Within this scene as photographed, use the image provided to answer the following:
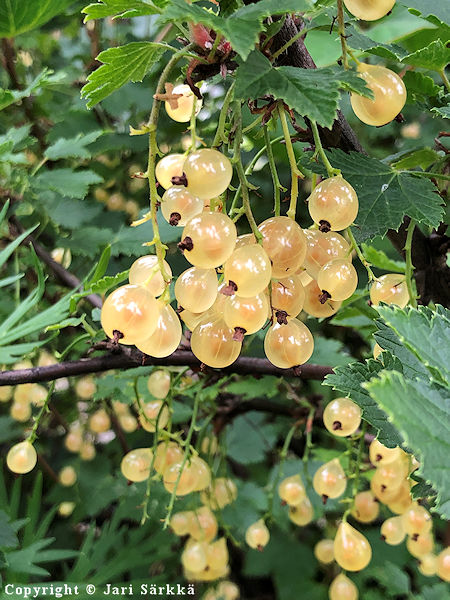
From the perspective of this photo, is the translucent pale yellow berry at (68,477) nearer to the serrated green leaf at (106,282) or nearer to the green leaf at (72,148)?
the green leaf at (72,148)

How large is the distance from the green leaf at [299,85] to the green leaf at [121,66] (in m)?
0.07

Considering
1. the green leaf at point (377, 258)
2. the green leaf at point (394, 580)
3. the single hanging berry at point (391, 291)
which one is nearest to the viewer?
the single hanging berry at point (391, 291)

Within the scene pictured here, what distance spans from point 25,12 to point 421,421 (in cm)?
82

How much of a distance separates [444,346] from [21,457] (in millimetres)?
503

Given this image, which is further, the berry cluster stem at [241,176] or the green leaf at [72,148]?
the green leaf at [72,148]

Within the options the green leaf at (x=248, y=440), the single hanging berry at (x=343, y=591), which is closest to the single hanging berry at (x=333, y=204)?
the single hanging berry at (x=343, y=591)

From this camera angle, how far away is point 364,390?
41 centimetres

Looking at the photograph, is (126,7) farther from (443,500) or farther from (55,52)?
(55,52)

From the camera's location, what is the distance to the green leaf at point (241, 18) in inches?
12.1

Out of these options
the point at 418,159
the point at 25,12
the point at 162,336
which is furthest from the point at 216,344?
the point at 25,12

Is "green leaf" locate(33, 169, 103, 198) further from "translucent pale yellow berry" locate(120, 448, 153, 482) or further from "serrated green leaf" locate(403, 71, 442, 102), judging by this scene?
"serrated green leaf" locate(403, 71, 442, 102)

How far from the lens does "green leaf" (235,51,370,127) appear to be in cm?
33

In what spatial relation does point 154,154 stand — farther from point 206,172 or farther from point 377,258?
point 377,258

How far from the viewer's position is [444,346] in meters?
0.32
